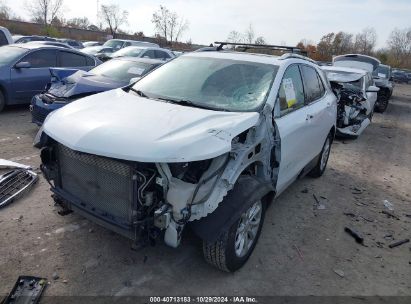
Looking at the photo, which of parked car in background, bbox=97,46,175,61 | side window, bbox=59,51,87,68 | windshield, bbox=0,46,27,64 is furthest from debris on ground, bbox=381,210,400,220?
parked car in background, bbox=97,46,175,61

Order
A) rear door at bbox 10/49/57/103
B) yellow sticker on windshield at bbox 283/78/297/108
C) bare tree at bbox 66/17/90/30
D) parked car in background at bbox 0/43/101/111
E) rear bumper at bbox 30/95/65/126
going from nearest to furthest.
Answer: yellow sticker on windshield at bbox 283/78/297/108 → rear bumper at bbox 30/95/65/126 → parked car in background at bbox 0/43/101/111 → rear door at bbox 10/49/57/103 → bare tree at bbox 66/17/90/30

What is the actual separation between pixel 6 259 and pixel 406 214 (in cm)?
495

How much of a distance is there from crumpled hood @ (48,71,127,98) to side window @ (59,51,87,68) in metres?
2.01

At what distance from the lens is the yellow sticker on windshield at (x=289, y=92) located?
13.6ft

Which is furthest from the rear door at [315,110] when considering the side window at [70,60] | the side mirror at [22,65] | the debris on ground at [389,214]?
the side window at [70,60]

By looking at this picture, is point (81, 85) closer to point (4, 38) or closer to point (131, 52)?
point (4, 38)

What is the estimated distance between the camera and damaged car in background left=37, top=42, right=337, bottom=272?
287cm

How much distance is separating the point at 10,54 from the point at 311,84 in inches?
284

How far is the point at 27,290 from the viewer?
2951mm

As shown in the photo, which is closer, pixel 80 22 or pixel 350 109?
pixel 350 109

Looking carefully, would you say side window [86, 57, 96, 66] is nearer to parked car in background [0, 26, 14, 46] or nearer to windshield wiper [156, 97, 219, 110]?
parked car in background [0, 26, 14, 46]

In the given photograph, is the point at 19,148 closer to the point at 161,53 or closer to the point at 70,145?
the point at 70,145

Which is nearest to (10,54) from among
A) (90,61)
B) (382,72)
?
(90,61)

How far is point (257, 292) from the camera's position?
3.20m
